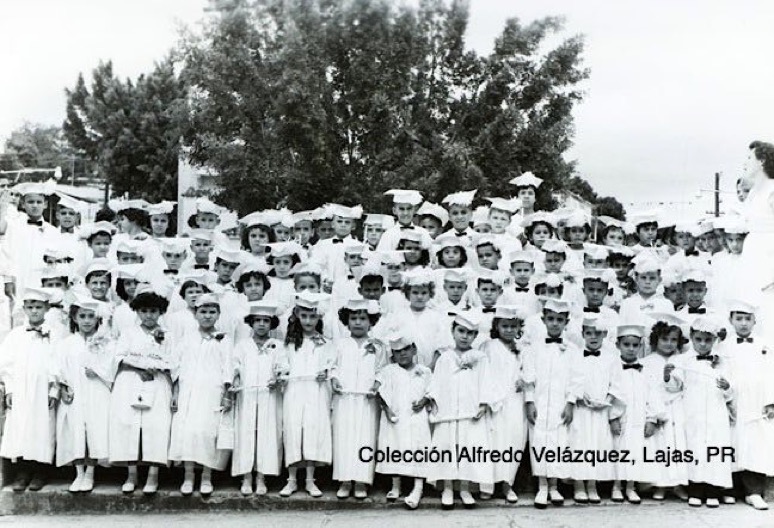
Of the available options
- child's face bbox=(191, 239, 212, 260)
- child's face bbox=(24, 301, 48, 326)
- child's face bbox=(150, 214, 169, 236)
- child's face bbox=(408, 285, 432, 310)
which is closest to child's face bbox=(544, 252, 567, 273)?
child's face bbox=(408, 285, 432, 310)

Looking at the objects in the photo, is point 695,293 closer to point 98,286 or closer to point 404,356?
point 404,356

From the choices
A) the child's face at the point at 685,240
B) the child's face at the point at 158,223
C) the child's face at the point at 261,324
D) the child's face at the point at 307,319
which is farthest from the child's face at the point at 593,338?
the child's face at the point at 158,223

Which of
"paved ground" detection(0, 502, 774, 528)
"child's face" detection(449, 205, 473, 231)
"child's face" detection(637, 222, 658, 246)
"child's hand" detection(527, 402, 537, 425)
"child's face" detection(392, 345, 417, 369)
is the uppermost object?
"child's face" detection(449, 205, 473, 231)

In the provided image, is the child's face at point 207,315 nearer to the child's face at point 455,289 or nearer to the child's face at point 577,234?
the child's face at point 455,289

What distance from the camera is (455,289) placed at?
7.43 m

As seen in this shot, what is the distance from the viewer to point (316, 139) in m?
13.0

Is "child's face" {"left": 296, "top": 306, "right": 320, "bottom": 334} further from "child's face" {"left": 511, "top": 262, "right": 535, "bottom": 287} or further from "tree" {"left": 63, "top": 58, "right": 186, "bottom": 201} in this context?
"tree" {"left": 63, "top": 58, "right": 186, "bottom": 201}

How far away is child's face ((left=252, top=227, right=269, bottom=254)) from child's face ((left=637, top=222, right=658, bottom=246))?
3.99 metres

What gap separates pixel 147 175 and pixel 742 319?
766 inches

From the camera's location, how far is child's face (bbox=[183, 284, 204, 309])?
24.1 feet

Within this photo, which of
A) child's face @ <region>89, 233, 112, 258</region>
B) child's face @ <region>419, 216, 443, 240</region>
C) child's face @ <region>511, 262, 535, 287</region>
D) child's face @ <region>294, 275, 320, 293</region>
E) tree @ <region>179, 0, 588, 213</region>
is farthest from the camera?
tree @ <region>179, 0, 588, 213</region>

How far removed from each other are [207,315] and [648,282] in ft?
13.2

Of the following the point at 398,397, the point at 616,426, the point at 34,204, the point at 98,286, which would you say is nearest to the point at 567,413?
the point at 616,426

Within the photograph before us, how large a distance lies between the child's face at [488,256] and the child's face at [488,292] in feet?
1.82
